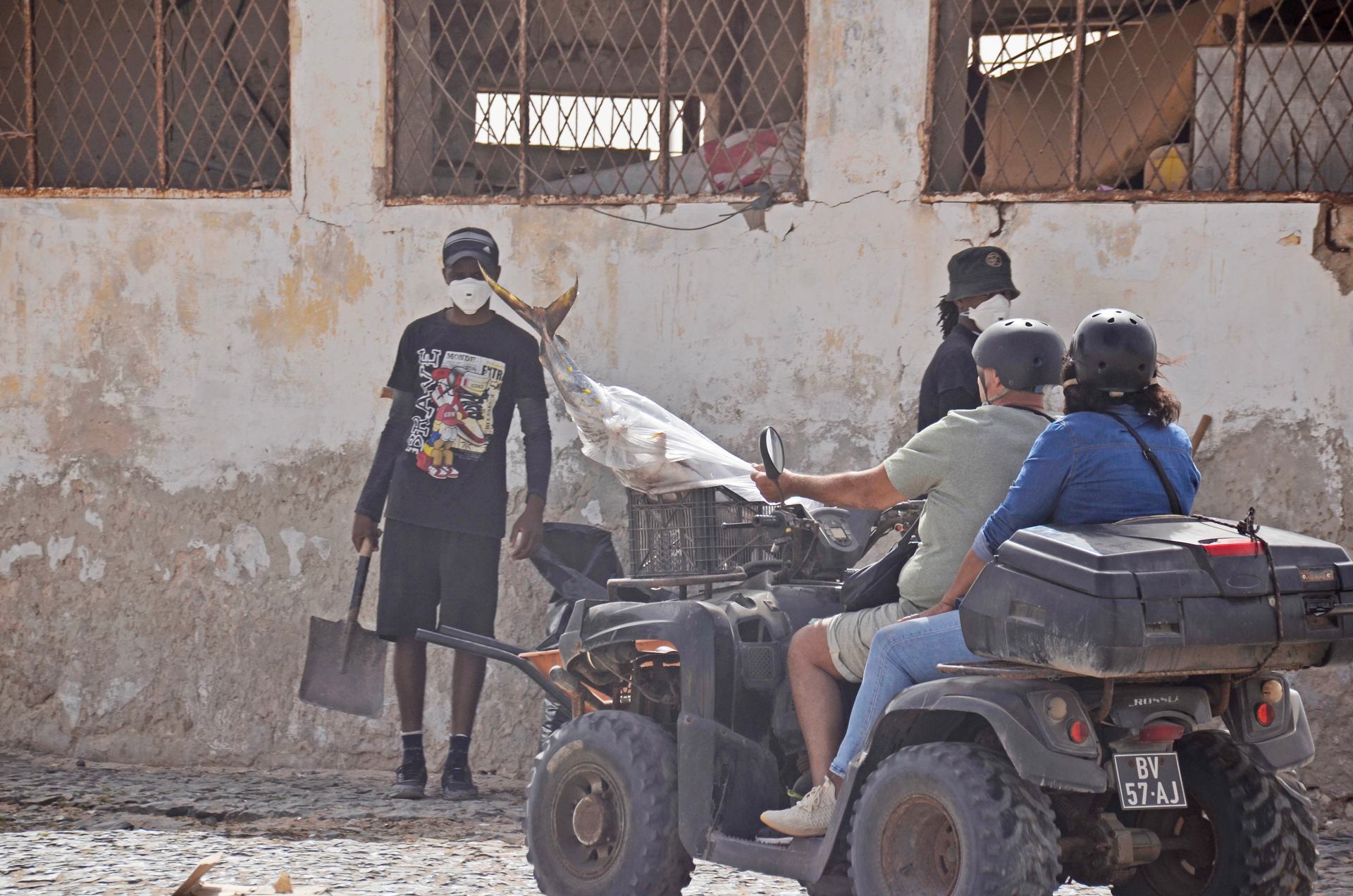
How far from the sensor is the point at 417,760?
633 centimetres

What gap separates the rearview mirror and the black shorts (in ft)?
8.58

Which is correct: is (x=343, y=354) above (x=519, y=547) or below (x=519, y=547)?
above

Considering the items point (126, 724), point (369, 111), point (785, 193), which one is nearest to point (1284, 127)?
point (785, 193)

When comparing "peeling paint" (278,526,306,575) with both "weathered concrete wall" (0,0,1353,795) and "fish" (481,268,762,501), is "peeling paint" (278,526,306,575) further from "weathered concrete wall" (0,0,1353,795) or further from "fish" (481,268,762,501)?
"fish" (481,268,762,501)

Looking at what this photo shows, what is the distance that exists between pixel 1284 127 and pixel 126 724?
533 cm

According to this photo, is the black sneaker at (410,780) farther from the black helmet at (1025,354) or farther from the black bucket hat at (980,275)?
the black helmet at (1025,354)

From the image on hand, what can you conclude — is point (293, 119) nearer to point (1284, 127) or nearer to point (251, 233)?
point (251, 233)

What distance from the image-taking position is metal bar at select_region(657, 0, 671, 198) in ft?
21.4

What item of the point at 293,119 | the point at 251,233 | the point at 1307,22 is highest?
the point at 1307,22

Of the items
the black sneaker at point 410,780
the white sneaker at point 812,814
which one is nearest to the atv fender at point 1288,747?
the white sneaker at point 812,814

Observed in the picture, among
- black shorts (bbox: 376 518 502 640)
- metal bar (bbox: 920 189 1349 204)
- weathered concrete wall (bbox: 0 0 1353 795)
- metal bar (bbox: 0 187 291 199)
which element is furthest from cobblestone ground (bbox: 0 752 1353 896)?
metal bar (bbox: 0 187 291 199)

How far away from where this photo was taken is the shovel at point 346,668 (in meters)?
6.58

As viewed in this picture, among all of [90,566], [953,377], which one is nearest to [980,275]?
[953,377]

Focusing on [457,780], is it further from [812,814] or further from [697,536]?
[812,814]
